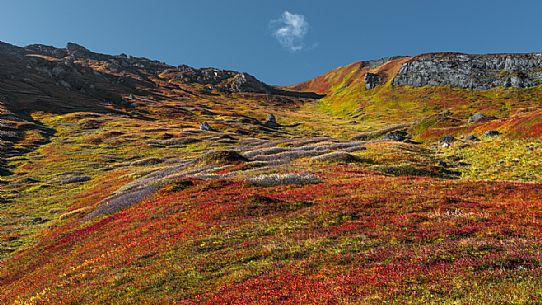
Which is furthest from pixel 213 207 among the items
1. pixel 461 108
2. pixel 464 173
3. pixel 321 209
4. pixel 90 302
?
pixel 461 108

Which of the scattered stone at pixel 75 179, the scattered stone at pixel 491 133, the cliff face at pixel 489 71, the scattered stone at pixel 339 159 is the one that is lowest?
the scattered stone at pixel 75 179

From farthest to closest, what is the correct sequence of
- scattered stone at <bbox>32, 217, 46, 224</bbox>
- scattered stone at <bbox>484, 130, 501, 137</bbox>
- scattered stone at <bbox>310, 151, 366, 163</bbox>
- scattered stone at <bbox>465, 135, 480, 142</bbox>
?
scattered stone at <bbox>465, 135, 480, 142</bbox>, scattered stone at <bbox>484, 130, 501, 137</bbox>, scattered stone at <bbox>310, 151, 366, 163</bbox>, scattered stone at <bbox>32, 217, 46, 224</bbox>

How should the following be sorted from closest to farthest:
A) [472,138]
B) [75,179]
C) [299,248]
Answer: [299,248] < [75,179] < [472,138]

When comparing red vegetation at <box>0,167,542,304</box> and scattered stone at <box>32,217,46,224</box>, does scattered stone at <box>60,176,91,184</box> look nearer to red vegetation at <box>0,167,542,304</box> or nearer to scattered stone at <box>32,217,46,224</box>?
scattered stone at <box>32,217,46,224</box>

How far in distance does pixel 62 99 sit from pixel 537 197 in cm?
18571

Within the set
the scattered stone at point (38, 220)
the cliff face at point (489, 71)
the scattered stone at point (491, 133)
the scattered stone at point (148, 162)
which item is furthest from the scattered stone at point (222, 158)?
the cliff face at point (489, 71)

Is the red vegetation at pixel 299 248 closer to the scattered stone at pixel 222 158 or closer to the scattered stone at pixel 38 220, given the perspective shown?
the scattered stone at pixel 38 220

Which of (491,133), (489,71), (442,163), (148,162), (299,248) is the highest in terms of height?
(489,71)

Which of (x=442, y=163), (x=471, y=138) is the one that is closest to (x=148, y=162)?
(x=442, y=163)

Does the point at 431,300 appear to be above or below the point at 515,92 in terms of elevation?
below

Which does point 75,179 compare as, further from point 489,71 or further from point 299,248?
point 489,71

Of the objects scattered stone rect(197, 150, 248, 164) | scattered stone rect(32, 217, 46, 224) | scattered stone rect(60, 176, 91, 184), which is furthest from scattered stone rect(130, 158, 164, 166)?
scattered stone rect(32, 217, 46, 224)

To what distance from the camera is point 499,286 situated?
10070mm

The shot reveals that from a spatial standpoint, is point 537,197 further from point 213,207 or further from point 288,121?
point 288,121
